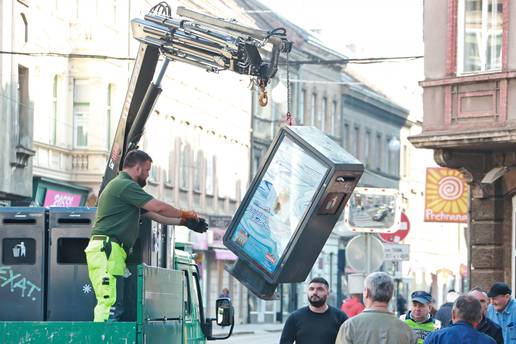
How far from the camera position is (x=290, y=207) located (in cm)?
1341

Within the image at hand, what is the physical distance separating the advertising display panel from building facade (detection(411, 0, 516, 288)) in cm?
1376

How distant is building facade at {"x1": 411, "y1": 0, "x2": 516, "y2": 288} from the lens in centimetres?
2752

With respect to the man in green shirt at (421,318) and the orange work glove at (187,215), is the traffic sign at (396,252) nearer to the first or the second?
the man in green shirt at (421,318)

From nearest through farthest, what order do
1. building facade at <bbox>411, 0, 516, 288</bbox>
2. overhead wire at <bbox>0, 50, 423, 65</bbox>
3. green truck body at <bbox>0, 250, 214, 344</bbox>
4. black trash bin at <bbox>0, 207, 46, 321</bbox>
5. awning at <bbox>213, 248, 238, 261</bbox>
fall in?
green truck body at <bbox>0, 250, 214, 344</bbox>, black trash bin at <bbox>0, 207, 46, 321</bbox>, building facade at <bbox>411, 0, 516, 288</bbox>, overhead wire at <bbox>0, 50, 423, 65</bbox>, awning at <bbox>213, 248, 238, 261</bbox>

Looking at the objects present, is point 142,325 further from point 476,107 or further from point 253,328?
point 253,328

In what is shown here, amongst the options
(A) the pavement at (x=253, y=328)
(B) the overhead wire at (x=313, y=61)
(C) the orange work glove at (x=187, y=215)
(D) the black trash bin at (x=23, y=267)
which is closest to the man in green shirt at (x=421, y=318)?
(C) the orange work glove at (x=187, y=215)

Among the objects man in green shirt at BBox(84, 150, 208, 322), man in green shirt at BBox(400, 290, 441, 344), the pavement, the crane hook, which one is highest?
the crane hook

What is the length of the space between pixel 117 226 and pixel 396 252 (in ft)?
64.7

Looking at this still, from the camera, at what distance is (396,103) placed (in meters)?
89.1

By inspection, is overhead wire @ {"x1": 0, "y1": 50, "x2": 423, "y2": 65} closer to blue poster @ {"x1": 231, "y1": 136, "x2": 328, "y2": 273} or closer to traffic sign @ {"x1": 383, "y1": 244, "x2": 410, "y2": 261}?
traffic sign @ {"x1": 383, "y1": 244, "x2": 410, "y2": 261}

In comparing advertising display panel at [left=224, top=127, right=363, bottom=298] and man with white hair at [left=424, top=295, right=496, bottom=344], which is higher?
advertising display panel at [left=224, top=127, right=363, bottom=298]

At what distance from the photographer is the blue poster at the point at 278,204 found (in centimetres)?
1334

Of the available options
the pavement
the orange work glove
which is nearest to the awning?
the pavement

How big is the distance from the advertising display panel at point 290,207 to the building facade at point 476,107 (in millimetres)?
13756
